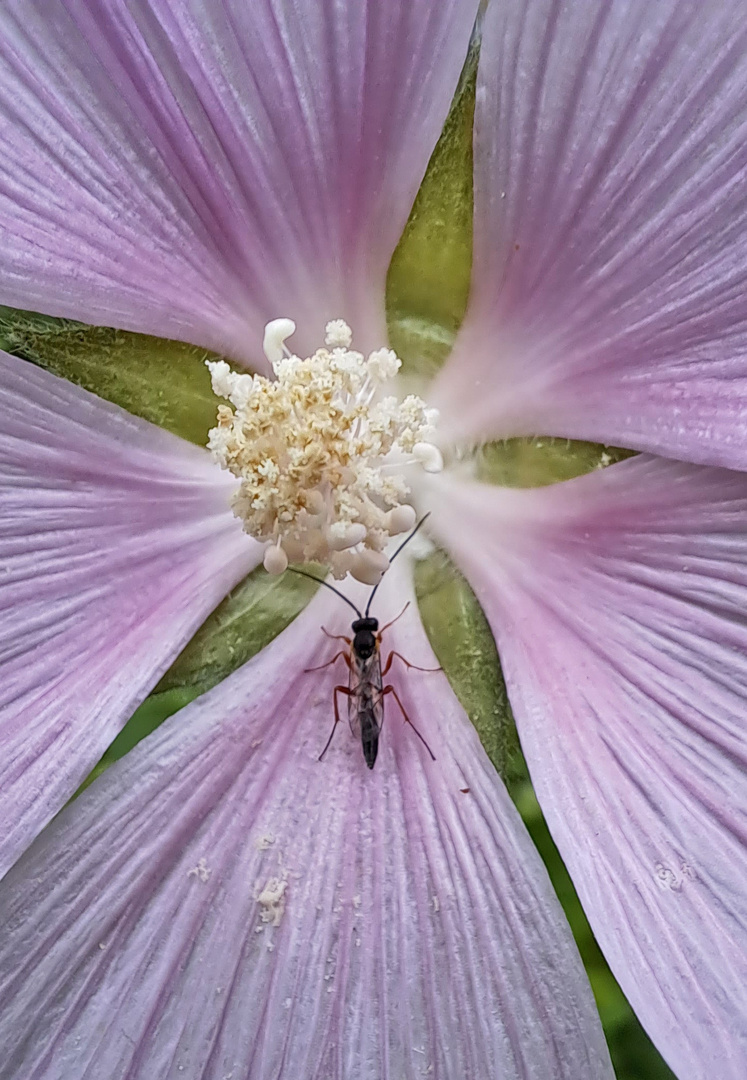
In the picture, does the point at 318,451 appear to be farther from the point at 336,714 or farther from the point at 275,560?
the point at 336,714

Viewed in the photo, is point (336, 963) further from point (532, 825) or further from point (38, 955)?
point (532, 825)

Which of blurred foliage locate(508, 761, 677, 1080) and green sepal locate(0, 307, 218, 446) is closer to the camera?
green sepal locate(0, 307, 218, 446)

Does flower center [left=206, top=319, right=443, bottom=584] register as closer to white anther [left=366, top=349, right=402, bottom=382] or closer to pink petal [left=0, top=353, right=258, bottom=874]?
white anther [left=366, top=349, right=402, bottom=382]

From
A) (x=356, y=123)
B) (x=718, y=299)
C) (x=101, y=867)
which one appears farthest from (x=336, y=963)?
(x=356, y=123)

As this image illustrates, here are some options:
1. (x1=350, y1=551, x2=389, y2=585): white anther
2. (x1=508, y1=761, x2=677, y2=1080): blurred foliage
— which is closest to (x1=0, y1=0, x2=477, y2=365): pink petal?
(x1=350, y1=551, x2=389, y2=585): white anther

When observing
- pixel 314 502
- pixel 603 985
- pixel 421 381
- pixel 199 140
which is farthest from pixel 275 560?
pixel 603 985

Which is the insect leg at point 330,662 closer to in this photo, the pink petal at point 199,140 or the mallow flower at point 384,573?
the mallow flower at point 384,573

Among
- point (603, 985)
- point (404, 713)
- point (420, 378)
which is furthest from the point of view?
point (603, 985)
